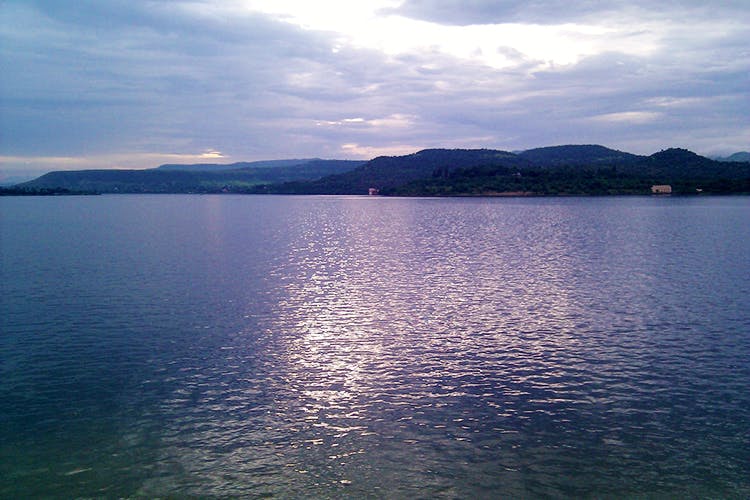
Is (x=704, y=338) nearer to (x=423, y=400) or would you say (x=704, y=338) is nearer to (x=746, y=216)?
(x=423, y=400)

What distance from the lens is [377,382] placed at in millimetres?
21172

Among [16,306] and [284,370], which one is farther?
[16,306]

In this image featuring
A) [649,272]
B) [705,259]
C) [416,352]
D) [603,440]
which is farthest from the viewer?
[705,259]

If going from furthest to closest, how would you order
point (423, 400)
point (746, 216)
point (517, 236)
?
1. point (746, 216)
2. point (517, 236)
3. point (423, 400)

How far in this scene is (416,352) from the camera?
80.4 ft

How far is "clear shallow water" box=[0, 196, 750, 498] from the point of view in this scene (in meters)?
14.8

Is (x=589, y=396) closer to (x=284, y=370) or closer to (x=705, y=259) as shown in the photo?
A: (x=284, y=370)

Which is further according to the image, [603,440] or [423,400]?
[423,400]

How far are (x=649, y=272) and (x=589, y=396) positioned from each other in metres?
28.2

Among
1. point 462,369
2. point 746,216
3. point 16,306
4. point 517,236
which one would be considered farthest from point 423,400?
point 746,216

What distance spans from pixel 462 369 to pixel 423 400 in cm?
350

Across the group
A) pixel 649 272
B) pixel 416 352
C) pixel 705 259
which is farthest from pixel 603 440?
pixel 705 259

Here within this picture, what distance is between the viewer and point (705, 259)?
50.3 meters

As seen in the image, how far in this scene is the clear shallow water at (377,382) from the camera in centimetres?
1484
